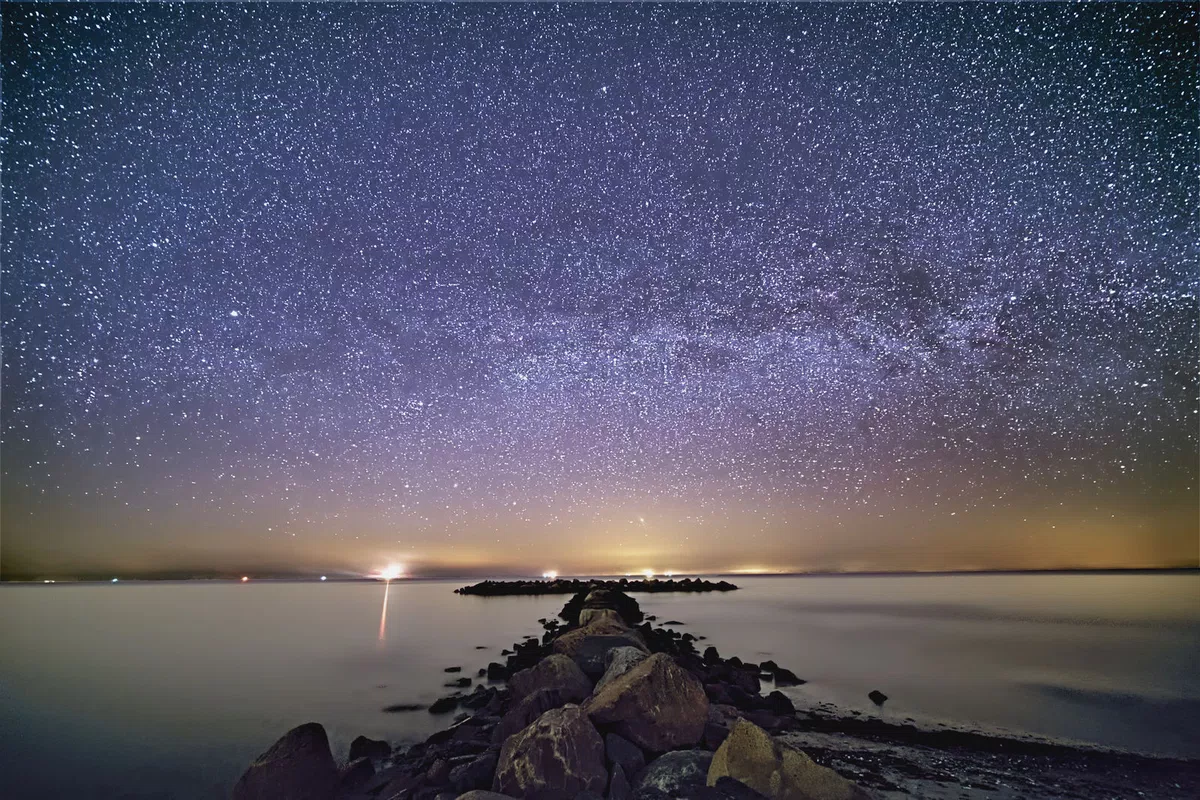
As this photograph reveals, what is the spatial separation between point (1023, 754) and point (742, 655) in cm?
1394

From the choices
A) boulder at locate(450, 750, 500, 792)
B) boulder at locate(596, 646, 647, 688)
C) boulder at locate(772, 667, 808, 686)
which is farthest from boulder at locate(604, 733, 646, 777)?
boulder at locate(772, 667, 808, 686)

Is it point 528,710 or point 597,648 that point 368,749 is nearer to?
point 528,710

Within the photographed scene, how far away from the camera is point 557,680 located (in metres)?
11.0

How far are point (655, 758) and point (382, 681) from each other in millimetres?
15550

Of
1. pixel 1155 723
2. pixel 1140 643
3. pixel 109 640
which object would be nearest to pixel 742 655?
pixel 1155 723

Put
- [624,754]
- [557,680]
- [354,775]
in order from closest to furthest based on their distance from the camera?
[624,754]
[354,775]
[557,680]

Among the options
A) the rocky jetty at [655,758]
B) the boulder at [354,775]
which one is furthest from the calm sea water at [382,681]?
the boulder at [354,775]

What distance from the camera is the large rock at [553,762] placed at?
24.1ft

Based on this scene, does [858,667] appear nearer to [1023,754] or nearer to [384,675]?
[1023,754]

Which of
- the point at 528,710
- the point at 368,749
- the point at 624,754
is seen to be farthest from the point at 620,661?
the point at 368,749

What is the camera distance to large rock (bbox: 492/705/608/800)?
7.34m

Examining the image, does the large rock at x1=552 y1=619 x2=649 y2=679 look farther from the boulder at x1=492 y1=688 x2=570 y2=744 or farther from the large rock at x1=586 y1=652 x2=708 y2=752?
the large rock at x1=586 y1=652 x2=708 y2=752

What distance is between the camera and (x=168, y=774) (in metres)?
11.6

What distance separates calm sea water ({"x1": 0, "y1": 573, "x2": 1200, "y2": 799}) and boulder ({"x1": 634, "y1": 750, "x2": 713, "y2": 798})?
7.71 m
